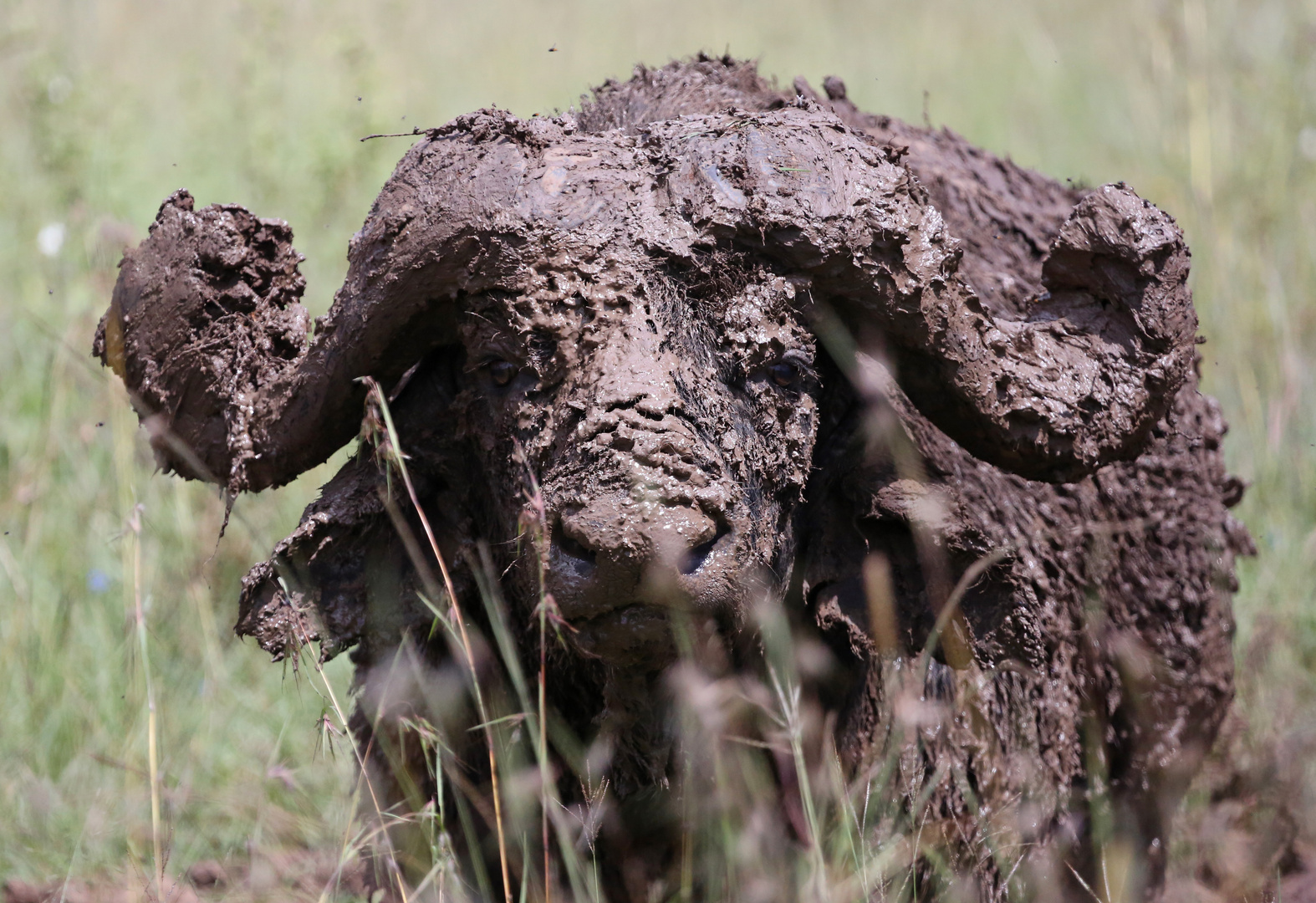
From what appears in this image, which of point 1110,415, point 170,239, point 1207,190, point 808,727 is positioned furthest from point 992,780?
point 1207,190

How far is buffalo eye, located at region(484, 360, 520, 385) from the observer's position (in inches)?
114

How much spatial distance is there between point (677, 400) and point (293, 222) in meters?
6.05

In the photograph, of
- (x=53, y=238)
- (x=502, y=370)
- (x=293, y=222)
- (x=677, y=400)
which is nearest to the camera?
(x=677, y=400)

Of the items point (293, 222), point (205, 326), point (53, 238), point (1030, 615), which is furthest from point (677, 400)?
point (293, 222)

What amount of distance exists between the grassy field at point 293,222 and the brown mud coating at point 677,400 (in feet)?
1.28

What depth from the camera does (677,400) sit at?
260 cm

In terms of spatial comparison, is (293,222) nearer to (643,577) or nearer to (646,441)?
(646,441)

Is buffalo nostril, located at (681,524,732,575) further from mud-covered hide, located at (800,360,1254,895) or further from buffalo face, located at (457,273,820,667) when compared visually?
mud-covered hide, located at (800,360,1254,895)

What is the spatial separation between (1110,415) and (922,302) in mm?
538

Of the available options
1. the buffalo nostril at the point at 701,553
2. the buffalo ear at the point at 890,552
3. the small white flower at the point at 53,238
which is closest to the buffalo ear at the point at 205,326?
the buffalo nostril at the point at 701,553

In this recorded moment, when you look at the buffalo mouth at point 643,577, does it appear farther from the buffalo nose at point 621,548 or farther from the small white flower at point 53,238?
the small white flower at point 53,238

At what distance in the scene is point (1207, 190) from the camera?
7.15 meters

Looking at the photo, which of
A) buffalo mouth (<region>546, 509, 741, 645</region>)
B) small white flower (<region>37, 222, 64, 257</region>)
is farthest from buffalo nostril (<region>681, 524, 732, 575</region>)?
small white flower (<region>37, 222, 64, 257</region>)

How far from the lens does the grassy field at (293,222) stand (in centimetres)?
452
